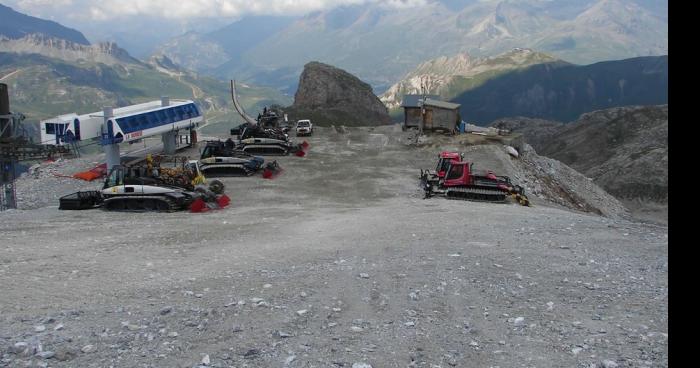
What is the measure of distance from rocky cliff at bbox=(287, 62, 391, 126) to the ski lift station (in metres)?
59.8

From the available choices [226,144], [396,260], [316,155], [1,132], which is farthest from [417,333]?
[316,155]

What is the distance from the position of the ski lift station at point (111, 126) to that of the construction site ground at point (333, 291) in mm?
12413

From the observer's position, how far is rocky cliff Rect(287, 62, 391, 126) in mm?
100375

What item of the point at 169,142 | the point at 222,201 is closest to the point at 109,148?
the point at 169,142

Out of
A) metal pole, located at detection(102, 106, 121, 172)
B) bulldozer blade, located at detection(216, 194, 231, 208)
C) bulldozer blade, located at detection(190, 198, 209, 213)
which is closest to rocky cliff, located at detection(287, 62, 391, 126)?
metal pole, located at detection(102, 106, 121, 172)

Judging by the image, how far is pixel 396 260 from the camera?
42.9ft

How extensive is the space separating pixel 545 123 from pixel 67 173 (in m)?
115

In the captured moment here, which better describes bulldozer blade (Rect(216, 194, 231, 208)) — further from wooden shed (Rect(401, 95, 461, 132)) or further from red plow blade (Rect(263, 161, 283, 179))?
wooden shed (Rect(401, 95, 461, 132))

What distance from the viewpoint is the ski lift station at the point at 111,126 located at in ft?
105

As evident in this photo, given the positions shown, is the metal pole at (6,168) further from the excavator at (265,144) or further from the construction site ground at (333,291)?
the excavator at (265,144)

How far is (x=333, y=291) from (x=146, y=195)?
46.6ft

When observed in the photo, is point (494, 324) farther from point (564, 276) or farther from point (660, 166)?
point (660, 166)

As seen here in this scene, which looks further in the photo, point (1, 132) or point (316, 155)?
point (316, 155)

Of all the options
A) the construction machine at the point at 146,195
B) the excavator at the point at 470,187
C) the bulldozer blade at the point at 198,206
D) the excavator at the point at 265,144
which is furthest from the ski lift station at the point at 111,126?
the excavator at the point at 470,187
